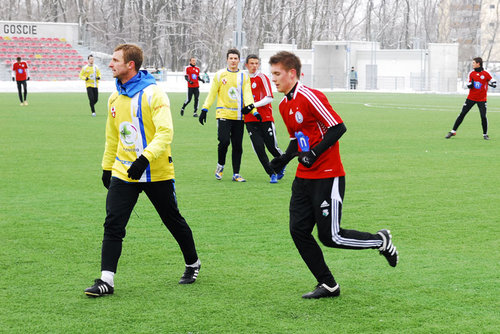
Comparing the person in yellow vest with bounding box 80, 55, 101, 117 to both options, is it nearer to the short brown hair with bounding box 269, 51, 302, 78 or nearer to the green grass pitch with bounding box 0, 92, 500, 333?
the green grass pitch with bounding box 0, 92, 500, 333

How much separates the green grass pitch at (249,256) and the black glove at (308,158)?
40.5 inches

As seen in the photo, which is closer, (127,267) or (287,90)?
(287,90)

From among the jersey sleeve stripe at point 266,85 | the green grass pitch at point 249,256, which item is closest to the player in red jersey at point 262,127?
the jersey sleeve stripe at point 266,85

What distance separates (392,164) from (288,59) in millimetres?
8296

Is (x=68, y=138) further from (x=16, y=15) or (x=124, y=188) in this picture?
(x=16, y=15)

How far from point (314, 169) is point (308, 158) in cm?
16

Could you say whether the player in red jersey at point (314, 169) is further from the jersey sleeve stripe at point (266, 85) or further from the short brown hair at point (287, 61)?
the jersey sleeve stripe at point (266, 85)

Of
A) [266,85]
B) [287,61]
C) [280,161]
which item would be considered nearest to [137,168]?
[280,161]

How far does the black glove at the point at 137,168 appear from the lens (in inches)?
207

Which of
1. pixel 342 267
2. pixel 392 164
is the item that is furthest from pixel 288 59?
pixel 392 164

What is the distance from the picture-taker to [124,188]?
566 cm

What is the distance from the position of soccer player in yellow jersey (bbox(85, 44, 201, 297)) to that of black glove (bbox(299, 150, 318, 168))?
99cm

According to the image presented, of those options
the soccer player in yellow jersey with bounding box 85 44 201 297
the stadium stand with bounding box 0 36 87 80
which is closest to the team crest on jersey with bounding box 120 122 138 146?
the soccer player in yellow jersey with bounding box 85 44 201 297

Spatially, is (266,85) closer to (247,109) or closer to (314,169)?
(247,109)
